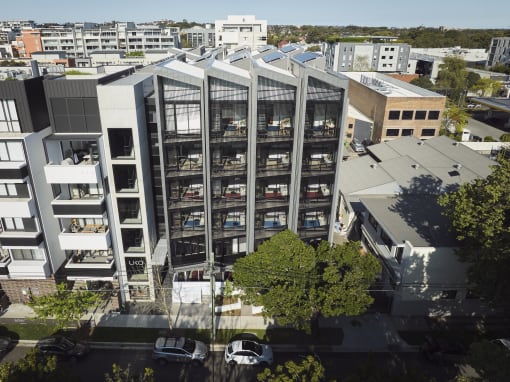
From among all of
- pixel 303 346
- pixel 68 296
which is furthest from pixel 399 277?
pixel 68 296

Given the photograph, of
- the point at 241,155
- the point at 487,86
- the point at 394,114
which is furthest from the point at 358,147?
the point at 487,86

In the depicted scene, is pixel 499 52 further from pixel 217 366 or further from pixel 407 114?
pixel 217 366

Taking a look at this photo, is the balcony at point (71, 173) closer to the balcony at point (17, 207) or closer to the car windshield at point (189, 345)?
the balcony at point (17, 207)

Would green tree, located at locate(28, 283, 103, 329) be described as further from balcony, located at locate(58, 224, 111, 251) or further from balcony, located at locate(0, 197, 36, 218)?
balcony, located at locate(0, 197, 36, 218)

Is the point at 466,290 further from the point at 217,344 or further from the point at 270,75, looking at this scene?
the point at 270,75

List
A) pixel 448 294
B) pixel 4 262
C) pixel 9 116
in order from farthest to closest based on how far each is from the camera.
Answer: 1. pixel 448 294
2. pixel 4 262
3. pixel 9 116

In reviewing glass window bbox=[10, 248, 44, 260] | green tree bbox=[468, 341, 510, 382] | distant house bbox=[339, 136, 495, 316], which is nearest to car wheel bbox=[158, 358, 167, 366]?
glass window bbox=[10, 248, 44, 260]

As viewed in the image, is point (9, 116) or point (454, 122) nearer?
point (9, 116)
